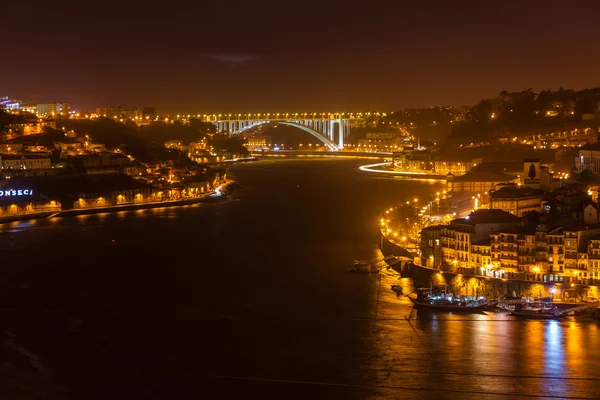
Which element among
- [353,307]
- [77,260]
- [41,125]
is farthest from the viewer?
[41,125]

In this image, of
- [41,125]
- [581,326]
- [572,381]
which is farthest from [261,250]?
[41,125]

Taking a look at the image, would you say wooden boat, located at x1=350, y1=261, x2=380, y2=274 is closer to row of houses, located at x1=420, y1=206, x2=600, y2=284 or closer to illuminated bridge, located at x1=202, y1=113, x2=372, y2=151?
row of houses, located at x1=420, y1=206, x2=600, y2=284

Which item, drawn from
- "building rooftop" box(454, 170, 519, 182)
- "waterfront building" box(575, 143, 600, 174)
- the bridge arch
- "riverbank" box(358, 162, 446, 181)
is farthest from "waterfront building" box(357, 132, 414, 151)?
"waterfront building" box(575, 143, 600, 174)

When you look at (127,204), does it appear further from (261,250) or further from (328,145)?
(328,145)

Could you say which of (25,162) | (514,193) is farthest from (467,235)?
(25,162)

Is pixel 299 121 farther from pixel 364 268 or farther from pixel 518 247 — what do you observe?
pixel 518 247

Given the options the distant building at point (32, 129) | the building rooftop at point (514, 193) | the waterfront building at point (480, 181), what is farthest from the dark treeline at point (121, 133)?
the building rooftop at point (514, 193)
